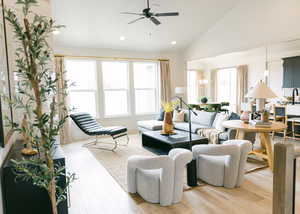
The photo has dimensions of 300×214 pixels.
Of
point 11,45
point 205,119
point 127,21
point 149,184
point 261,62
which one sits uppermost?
point 127,21

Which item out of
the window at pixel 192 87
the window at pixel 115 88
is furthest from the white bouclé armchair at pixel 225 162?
the window at pixel 192 87

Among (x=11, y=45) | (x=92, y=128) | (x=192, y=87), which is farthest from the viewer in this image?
(x=192, y=87)

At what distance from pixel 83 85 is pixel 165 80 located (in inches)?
100

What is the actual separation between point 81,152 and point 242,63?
684 cm

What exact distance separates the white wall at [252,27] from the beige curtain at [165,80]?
46.6 inches

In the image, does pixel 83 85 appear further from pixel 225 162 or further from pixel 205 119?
pixel 225 162

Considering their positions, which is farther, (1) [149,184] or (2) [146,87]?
(2) [146,87]

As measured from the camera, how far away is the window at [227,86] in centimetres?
880

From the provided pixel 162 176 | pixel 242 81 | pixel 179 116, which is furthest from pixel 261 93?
pixel 242 81

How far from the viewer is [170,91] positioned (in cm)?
693

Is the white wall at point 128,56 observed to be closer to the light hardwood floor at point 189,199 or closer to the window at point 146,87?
the window at point 146,87

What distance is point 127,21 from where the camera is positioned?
4.91 meters

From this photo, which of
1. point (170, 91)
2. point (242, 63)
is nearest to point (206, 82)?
point (242, 63)

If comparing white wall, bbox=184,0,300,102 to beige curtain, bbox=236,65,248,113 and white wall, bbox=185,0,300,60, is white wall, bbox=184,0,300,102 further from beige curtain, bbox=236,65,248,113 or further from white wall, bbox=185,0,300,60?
beige curtain, bbox=236,65,248,113
